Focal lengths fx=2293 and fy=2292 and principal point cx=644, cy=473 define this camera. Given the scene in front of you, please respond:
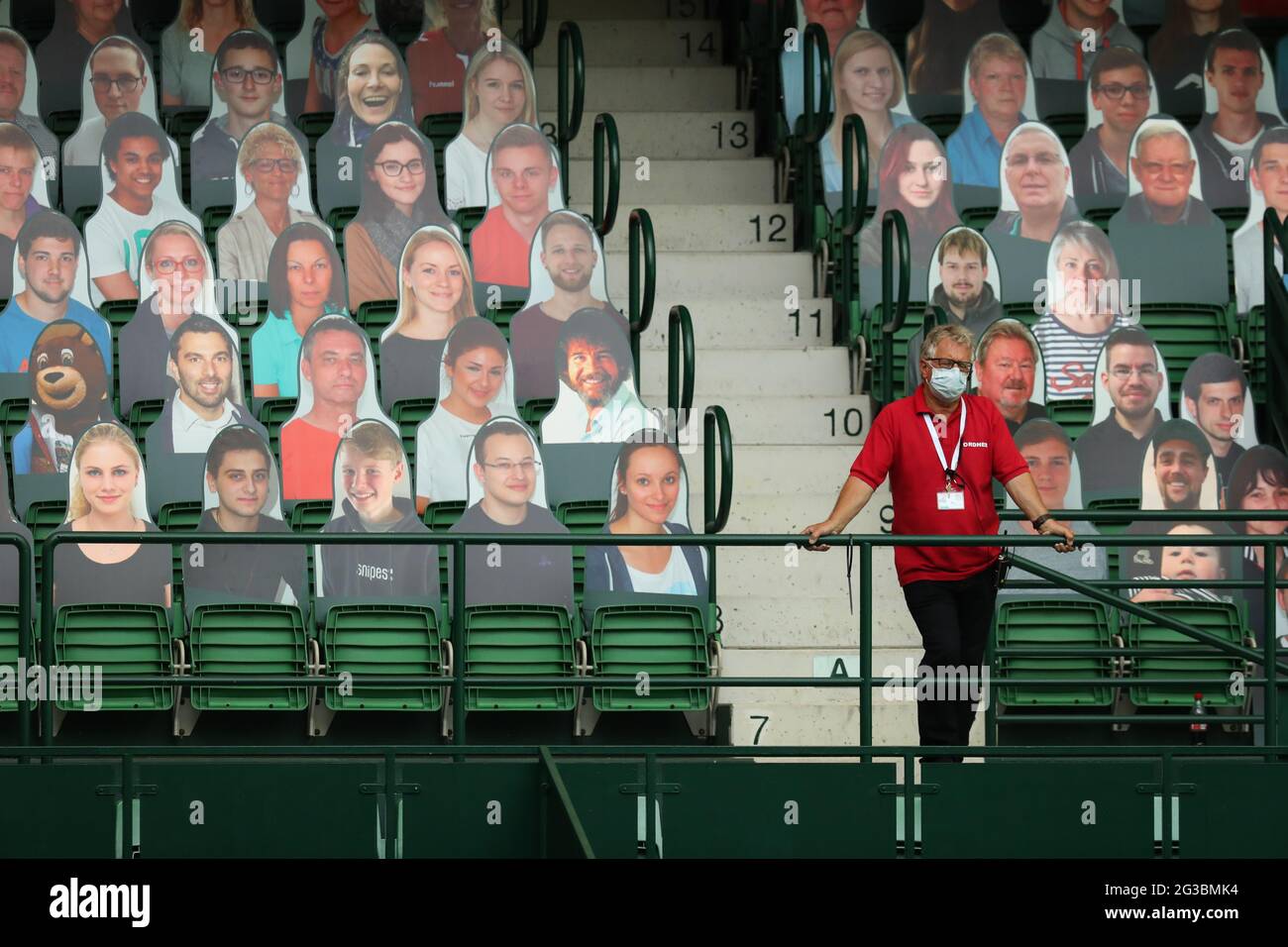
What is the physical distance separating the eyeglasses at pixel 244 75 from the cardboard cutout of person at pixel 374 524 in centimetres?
227

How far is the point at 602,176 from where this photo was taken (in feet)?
33.3

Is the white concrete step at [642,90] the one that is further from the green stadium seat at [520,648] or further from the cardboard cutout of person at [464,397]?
the green stadium seat at [520,648]

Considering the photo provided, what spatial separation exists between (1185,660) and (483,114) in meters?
3.92

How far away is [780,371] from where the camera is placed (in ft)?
32.8

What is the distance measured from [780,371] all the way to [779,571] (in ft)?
3.85

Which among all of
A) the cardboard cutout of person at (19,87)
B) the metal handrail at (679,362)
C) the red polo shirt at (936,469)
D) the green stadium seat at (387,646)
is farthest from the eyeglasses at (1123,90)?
the cardboard cutout of person at (19,87)

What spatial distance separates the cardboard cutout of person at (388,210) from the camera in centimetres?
972

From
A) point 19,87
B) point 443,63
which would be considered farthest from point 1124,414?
point 19,87

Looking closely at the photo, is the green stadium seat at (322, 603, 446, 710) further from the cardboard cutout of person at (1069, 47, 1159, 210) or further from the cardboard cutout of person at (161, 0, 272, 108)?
the cardboard cutout of person at (1069, 47, 1159, 210)

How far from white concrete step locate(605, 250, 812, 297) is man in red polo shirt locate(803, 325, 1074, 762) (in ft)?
9.49

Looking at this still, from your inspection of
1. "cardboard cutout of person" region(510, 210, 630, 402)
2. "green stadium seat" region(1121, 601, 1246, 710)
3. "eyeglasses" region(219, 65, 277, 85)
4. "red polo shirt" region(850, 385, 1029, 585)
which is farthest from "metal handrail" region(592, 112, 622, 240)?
"green stadium seat" region(1121, 601, 1246, 710)

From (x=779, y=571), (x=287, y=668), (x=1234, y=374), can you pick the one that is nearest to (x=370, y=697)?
(x=287, y=668)

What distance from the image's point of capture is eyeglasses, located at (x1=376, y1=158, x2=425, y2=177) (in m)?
9.83

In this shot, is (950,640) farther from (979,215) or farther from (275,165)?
(275,165)
